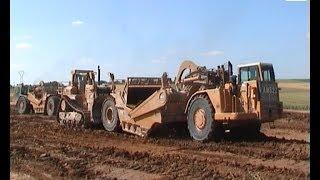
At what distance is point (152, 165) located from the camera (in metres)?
7.80

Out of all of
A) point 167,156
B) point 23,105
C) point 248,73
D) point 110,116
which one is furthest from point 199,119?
point 23,105

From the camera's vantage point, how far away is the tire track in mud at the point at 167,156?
7.43m

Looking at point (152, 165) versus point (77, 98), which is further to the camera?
→ point (77, 98)

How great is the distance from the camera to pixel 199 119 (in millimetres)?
10383

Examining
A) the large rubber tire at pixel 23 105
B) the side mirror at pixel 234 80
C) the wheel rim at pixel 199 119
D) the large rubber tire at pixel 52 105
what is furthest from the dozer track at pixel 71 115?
the large rubber tire at pixel 23 105

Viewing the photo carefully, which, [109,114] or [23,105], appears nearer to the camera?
[109,114]

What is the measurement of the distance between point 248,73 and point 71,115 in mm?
6361

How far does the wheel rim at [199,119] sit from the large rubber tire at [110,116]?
2830mm

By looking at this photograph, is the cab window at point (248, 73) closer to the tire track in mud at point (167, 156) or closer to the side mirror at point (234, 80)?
the side mirror at point (234, 80)

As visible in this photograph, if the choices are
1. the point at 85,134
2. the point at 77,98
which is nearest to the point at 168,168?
the point at 85,134

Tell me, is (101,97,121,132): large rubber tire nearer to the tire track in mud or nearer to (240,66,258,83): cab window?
the tire track in mud

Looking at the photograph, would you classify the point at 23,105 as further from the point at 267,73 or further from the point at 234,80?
the point at 267,73

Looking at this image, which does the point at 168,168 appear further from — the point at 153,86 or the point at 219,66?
the point at 153,86
